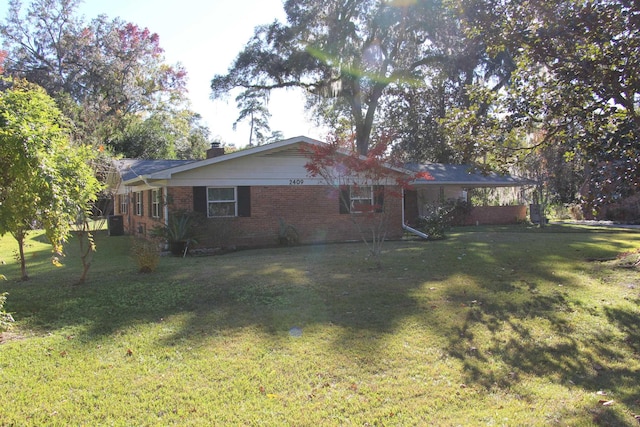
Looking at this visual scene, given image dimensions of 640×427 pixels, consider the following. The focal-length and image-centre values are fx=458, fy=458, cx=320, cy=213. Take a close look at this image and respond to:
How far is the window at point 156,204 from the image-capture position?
15430 mm

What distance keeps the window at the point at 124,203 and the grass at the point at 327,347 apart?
45.9ft

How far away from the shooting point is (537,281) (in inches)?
332

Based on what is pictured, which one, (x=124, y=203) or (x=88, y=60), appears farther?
(x=88, y=60)

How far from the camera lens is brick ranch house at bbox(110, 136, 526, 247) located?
14617 millimetres

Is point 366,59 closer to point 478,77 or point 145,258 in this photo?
point 478,77

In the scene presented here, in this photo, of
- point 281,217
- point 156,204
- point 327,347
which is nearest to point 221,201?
point 281,217

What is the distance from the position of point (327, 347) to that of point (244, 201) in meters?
10.6

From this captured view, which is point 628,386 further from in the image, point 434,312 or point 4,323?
point 4,323

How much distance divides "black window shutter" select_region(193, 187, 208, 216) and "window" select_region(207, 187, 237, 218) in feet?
0.49

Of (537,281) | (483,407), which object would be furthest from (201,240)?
(483,407)

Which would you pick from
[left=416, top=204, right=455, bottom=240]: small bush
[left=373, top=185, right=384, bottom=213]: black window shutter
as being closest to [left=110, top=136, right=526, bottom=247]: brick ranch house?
[left=373, top=185, right=384, bottom=213]: black window shutter

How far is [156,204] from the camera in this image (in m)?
16.2

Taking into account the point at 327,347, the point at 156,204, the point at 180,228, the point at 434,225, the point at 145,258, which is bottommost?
the point at 327,347

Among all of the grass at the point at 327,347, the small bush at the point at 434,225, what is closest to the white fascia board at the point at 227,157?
the grass at the point at 327,347
